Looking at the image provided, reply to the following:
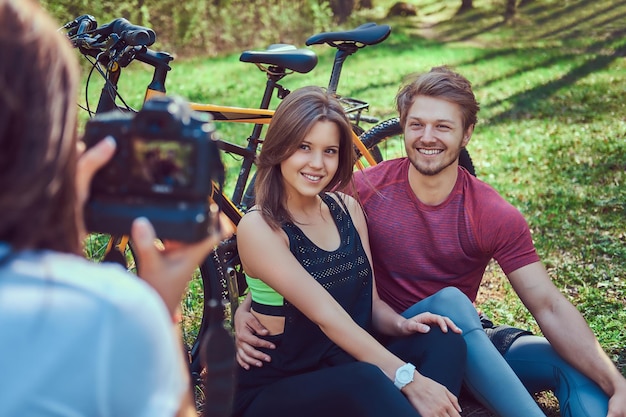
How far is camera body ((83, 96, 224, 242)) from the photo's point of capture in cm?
120

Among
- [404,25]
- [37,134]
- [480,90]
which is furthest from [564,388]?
Answer: [404,25]

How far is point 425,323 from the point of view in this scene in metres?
2.69

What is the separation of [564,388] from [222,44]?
37.3ft

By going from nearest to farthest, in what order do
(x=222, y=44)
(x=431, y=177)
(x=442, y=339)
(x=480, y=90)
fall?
(x=442, y=339) → (x=431, y=177) → (x=480, y=90) → (x=222, y=44)

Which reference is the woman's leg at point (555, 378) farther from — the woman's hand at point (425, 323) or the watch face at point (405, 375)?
the watch face at point (405, 375)

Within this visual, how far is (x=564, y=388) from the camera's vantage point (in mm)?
2795

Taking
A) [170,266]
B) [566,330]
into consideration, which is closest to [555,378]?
[566,330]

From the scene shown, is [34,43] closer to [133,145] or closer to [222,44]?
[133,145]

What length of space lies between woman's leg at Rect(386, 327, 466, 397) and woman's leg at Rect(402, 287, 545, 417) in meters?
0.07

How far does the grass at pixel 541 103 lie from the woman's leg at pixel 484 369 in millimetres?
892

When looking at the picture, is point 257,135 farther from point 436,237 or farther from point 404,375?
point 404,375

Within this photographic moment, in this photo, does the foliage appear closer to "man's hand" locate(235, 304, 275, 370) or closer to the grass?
the grass

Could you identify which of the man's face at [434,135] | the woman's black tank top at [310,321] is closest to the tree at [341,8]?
the man's face at [434,135]

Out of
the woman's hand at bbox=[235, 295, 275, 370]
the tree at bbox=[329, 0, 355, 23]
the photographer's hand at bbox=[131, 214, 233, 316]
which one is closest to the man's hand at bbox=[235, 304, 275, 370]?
the woman's hand at bbox=[235, 295, 275, 370]
